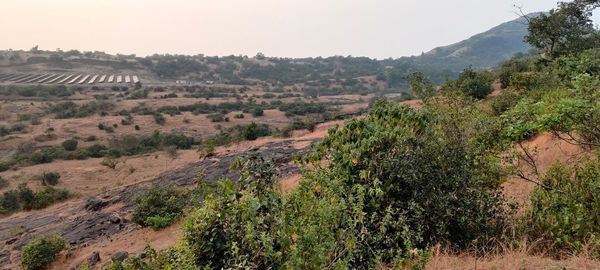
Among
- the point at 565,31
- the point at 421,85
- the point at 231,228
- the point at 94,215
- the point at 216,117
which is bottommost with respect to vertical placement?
the point at 216,117

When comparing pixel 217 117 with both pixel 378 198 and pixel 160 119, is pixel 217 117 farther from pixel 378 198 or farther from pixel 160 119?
pixel 378 198

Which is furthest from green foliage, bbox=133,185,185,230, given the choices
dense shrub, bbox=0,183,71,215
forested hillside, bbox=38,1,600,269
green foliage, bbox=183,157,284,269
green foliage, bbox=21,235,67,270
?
green foliage, bbox=183,157,284,269

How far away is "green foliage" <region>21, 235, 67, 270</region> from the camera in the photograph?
1179 centimetres

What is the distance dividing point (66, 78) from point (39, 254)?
85388 mm

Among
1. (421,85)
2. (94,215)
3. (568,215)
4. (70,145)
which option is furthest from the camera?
(70,145)

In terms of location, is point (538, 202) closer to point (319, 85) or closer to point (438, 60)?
point (319, 85)

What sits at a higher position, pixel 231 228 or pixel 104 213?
pixel 231 228

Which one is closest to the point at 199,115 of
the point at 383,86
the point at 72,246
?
the point at 72,246

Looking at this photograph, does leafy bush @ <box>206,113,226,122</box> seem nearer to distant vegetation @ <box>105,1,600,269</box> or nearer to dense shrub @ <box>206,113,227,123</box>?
dense shrub @ <box>206,113,227,123</box>

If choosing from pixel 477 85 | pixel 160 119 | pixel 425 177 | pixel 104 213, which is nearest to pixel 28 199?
pixel 104 213

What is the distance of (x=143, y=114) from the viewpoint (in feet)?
167

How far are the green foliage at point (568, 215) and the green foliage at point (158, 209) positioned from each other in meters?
10.6

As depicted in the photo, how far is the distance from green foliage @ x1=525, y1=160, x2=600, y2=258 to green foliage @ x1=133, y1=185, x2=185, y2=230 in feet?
34.8

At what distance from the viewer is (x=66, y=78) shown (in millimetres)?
85938
